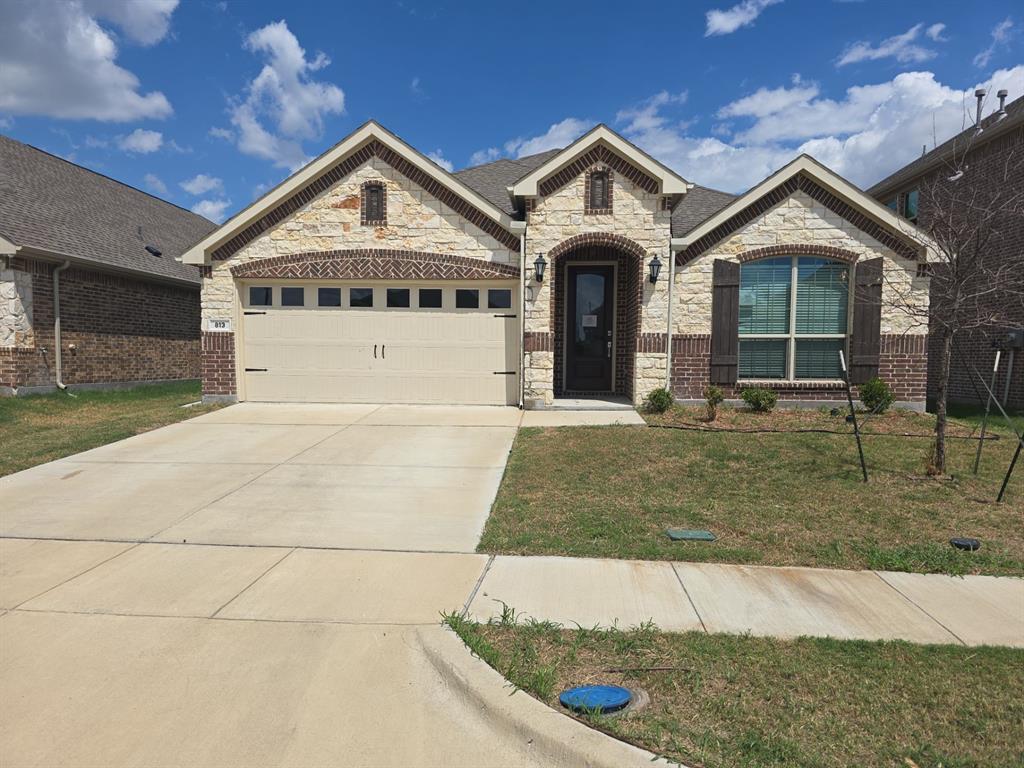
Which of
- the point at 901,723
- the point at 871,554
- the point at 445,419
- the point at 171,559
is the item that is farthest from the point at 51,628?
the point at 445,419

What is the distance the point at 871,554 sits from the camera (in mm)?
4691

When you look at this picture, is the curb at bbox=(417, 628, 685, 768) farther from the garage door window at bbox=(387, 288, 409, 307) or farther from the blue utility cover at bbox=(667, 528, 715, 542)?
the garage door window at bbox=(387, 288, 409, 307)

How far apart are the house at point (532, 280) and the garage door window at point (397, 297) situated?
1.2 inches

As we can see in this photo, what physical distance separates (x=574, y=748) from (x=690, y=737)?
1.65 ft

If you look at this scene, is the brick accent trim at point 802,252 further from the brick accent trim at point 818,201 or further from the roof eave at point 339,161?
the roof eave at point 339,161

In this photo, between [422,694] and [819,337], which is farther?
[819,337]

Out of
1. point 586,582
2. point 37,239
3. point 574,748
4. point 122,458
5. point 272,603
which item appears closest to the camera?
point 574,748

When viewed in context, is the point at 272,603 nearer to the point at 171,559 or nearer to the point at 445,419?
the point at 171,559

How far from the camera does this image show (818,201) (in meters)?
11.1

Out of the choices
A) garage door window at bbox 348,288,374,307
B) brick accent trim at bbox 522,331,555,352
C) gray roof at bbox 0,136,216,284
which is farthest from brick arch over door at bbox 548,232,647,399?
gray roof at bbox 0,136,216,284

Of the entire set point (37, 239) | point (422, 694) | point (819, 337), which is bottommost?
point (422, 694)

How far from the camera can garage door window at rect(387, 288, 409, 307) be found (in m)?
11.9

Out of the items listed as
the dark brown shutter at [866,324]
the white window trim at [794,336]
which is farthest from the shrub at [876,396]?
the white window trim at [794,336]

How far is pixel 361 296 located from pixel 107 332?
7.40m
